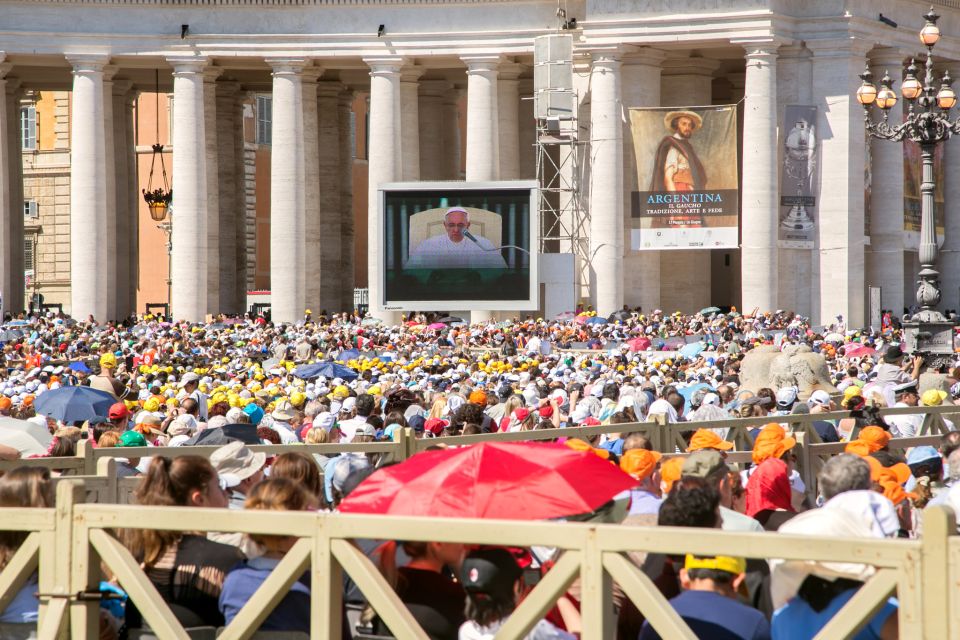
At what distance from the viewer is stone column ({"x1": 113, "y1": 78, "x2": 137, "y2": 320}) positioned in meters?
72.0

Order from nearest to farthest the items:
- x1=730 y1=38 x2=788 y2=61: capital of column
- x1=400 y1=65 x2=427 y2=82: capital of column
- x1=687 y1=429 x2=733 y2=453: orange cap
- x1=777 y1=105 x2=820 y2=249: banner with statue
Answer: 1. x1=687 y1=429 x2=733 y2=453: orange cap
2. x1=730 y1=38 x2=788 y2=61: capital of column
3. x1=777 y1=105 x2=820 y2=249: banner with statue
4. x1=400 y1=65 x2=427 y2=82: capital of column

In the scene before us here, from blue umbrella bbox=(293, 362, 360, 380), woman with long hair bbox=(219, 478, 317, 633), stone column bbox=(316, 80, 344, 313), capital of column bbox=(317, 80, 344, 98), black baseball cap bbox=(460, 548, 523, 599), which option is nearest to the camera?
black baseball cap bbox=(460, 548, 523, 599)

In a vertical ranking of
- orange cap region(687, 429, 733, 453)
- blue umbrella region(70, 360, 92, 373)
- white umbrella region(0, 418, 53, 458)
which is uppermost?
orange cap region(687, 429, 733, 453)

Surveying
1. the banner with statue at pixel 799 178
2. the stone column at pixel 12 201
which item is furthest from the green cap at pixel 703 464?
the stone column at pixel 12 201

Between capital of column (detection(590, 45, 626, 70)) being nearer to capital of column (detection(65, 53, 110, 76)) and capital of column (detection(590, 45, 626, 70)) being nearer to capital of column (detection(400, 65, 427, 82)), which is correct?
capital of column (detection(400, 65, 427, 82))

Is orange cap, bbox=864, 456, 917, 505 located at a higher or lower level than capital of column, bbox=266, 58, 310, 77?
lower

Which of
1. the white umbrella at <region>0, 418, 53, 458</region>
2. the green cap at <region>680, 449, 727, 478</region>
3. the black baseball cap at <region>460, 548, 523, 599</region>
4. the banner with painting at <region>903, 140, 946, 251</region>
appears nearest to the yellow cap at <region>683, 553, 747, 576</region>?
the black baseball cap at <region>460, 548, 523, 599</region>

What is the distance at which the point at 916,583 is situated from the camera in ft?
20.5

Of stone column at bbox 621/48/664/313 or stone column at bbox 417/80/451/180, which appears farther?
stone column at bbox 417/80/451/180

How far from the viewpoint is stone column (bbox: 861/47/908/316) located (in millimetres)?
65000

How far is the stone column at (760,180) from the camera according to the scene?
61.3 meters

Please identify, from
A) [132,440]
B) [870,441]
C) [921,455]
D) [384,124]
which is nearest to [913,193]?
[384,124]

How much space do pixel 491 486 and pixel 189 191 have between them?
56.9 metres

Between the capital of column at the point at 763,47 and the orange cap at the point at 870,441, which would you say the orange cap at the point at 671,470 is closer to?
the orange cap at the point at 870,441
